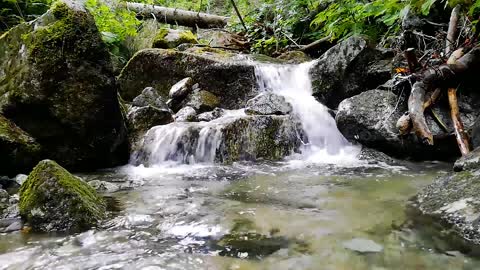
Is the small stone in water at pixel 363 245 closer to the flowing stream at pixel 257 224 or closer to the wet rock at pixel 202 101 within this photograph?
the flowing stream at pixel 257 224

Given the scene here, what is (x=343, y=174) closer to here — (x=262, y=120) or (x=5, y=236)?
(x=262, y=120)

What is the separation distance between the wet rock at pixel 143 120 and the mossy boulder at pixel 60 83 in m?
0.93

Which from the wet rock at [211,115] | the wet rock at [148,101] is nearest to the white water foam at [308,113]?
the wet rock at [211,115]

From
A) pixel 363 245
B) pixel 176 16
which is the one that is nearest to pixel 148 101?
pixel 363 245

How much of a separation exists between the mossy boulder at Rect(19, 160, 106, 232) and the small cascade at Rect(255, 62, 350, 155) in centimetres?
419

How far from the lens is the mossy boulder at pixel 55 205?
2861mm

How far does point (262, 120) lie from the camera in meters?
6.24

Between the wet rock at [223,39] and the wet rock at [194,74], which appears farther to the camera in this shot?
the wet rock at [223,39]

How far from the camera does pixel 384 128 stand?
5.48 metres

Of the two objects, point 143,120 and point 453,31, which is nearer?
point 453,31

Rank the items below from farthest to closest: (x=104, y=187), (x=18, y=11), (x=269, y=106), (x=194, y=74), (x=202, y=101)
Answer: (x=18, y=11)
(x=194, y=74)
(x=202, y=101)
(x=269, y=106)
(x=104, y=187)

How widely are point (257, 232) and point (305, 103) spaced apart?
17.3ft

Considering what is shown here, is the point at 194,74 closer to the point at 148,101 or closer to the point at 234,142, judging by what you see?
the point at 148,101

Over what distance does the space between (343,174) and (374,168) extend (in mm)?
562
